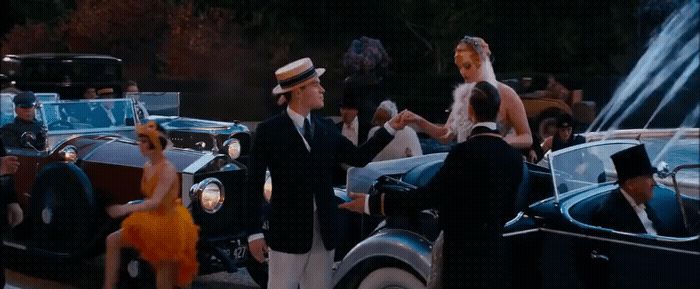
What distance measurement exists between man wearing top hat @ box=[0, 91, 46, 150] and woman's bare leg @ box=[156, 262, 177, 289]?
1.96 m

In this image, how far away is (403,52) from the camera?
22.5 meters

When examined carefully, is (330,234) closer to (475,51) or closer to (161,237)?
(475,51)

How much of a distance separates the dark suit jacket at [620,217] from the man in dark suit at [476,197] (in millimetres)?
733

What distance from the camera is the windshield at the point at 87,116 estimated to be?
809 cm

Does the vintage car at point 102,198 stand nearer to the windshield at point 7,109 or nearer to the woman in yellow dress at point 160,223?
the woman in yellow dress at point 160,223

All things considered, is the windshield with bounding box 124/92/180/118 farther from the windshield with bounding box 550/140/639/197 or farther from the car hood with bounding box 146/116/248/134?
the windshield with bounding box 550/140/639/197

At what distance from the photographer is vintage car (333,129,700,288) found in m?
4.25

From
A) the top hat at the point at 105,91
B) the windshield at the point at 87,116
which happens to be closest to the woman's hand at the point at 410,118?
the windshield at the point at 87,116

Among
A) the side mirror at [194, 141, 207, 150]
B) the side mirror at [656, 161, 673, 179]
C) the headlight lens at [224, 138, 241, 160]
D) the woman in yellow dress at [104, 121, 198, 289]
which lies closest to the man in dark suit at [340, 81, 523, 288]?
the side mirror at [656, 161, 673, 179]

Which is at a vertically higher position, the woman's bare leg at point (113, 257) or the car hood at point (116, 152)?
the car hood at point (116, 152)

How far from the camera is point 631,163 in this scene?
4.52m

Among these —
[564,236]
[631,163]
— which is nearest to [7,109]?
[564,236]

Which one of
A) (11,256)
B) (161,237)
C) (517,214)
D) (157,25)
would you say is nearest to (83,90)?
(157,25)

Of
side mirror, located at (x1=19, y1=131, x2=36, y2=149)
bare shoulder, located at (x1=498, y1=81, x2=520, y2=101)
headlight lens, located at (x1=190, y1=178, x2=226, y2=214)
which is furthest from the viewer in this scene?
side mirror, located at (x1=19, y1=131, x2=36, y2=149)
